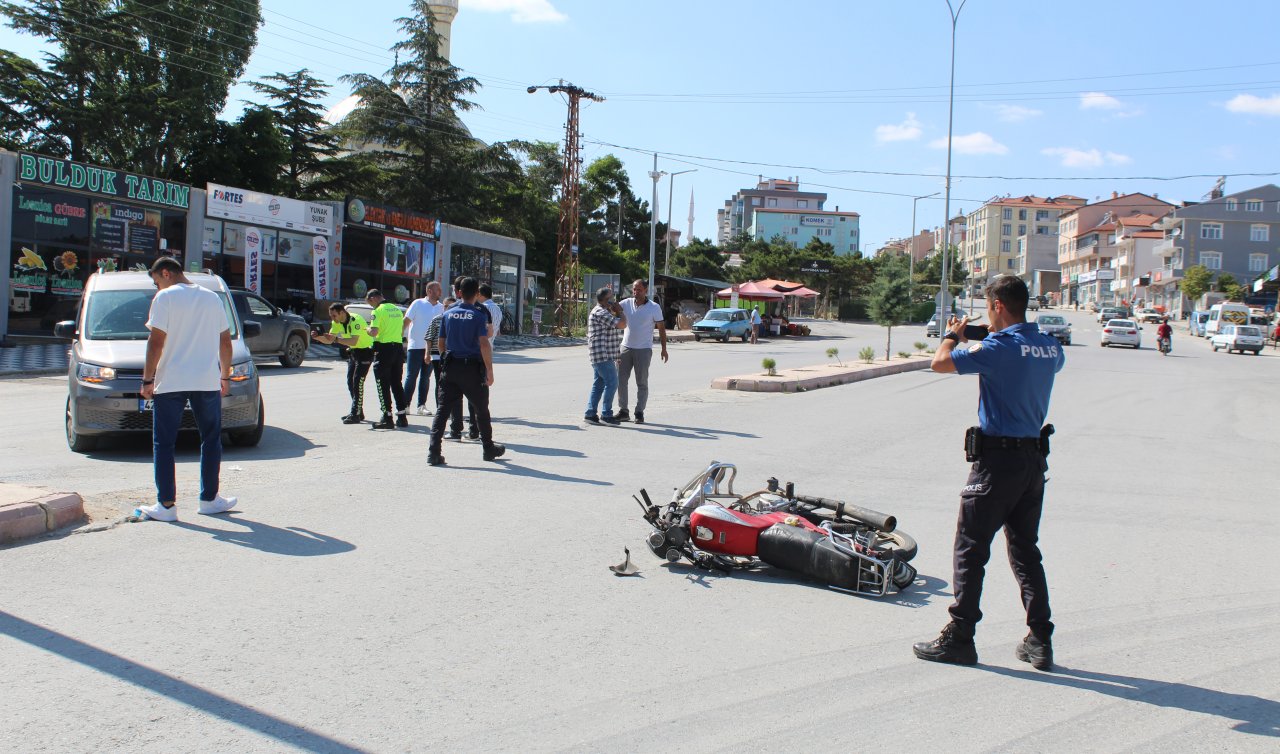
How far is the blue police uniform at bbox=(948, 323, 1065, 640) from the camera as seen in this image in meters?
4.43

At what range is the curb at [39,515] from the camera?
6.03 metres

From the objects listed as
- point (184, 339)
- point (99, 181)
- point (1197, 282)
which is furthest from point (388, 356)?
point (1197, 282)

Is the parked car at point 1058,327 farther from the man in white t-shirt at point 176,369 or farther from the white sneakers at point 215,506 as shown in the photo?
the man in white t-shirt at point 176,369

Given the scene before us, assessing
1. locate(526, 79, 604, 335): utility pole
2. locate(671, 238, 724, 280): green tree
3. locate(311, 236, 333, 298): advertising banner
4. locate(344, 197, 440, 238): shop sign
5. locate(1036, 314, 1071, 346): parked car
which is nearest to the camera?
locate(311, 236, 333, 298): advertising banner

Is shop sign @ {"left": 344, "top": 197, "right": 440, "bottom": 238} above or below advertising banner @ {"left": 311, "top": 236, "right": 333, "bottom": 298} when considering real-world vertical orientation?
above

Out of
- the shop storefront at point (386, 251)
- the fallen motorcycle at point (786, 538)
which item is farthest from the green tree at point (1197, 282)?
the fallen motorcycle at point (786, 538)

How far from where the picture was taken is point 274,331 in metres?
20.8

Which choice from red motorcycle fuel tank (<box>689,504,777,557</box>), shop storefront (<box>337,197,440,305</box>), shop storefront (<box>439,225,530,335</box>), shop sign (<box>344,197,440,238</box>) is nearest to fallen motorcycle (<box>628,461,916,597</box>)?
red motorcycle fuel tank (<box>689,504,777,557</box>)

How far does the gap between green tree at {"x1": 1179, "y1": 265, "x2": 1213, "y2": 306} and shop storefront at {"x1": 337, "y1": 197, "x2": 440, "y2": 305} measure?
66.4 meters

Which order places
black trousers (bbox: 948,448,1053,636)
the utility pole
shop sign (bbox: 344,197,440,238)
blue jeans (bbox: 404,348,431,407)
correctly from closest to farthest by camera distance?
1. black trousers (bbox: 948,448,1053,636)
2. blue jeans (bbox: 404,348,431,407)
3. shop sign (bbox: 344,197,440,238)
4. the utility pole

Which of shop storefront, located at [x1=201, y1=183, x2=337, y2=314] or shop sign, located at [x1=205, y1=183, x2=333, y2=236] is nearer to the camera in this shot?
shop sign, located at [x1=205, y1=183, x2=333, y2=236]

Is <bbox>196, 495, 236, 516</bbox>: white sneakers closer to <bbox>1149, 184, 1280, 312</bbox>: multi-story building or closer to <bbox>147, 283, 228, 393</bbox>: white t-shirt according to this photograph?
<bbox>147, 283, 228, 393</bbox>: white t-shirt

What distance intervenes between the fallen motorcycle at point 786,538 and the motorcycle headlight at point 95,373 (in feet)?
19.2

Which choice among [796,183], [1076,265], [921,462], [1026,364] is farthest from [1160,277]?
[1026,364]
